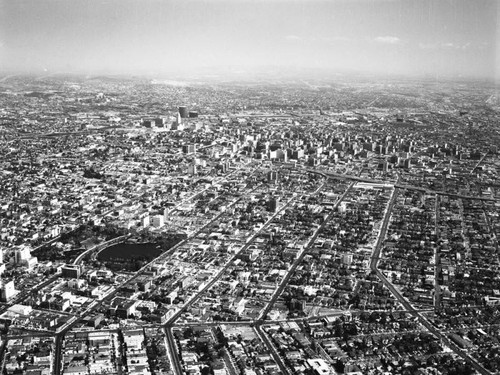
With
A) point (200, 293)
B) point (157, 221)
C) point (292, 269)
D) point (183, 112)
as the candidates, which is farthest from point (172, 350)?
point (183, 112)

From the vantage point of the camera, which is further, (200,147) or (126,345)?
(200,147)

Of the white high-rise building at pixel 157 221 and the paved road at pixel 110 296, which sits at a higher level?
the white high-rise building at pixel 157 221

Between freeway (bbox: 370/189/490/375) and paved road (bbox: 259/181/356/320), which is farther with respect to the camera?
paved road (bbox: 259/181/356/320)

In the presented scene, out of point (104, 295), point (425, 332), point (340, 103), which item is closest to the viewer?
point (425, 332)

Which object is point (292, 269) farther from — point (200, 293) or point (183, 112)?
point (183, 112)

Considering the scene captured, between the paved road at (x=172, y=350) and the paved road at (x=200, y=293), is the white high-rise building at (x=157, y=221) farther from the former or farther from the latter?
the paved road at (x=172, y=350)

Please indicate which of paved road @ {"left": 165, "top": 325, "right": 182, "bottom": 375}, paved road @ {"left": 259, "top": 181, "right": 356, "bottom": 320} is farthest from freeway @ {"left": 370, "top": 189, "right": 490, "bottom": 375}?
paved road @ {"left": 165, "top": 325, "right": 182, "bottom": 375}

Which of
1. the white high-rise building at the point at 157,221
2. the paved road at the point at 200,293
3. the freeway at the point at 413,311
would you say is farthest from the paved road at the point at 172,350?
the white high-rise building at the point at 157,221

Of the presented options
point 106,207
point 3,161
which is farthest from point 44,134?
point 106,207

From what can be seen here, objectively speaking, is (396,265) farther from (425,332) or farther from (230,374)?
(230,374)

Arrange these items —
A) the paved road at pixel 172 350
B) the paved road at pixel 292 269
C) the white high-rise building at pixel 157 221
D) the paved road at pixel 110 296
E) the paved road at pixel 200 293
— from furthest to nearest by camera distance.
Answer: the white high-rise building at pixel 157 221 < the paved road at pixel 292 269 < the paved road at pixel 200 293 < the paved road at pixel 110 296 < the paved road at pixel 172 350

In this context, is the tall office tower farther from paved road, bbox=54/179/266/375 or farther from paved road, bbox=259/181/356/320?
paved road, bbox=54/179/266/375
